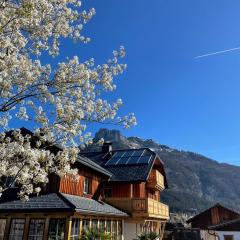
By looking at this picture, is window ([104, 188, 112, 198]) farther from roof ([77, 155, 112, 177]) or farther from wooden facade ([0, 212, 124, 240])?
wooden facade ([0, 212, 124, 240])

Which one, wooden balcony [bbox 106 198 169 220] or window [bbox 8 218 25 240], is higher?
wooden balcony [bbox 106 198 169 220]

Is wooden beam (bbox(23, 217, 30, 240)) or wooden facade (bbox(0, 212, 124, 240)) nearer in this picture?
wooden facade (bbox(0, 212, 124, 240))

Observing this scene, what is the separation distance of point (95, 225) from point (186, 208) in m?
112

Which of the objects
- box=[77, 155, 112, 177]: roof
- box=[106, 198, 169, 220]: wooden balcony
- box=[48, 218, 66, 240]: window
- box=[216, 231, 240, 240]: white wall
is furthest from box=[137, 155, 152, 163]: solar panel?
box=[48, 218, 66, 240]: window

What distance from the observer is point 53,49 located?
10406mm

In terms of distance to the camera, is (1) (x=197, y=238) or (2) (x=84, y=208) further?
(1) (x=197, y=238)

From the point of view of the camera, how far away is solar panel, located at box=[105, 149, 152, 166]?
33562mm

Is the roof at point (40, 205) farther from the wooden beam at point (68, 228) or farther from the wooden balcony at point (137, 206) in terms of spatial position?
the wooden balcony at point (137, 206)

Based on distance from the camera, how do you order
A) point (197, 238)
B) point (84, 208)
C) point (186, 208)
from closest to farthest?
point (84, 208), point (197, 238), point (186, 208)

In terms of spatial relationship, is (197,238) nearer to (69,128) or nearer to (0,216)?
(0,216)

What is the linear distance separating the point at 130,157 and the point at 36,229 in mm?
16523

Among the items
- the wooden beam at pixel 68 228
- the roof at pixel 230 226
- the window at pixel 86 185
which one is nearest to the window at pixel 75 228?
the wooden beam at pixel 68 228

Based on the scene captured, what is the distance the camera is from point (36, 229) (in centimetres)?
2005

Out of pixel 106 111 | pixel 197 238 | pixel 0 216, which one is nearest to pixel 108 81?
pixel 106 111
